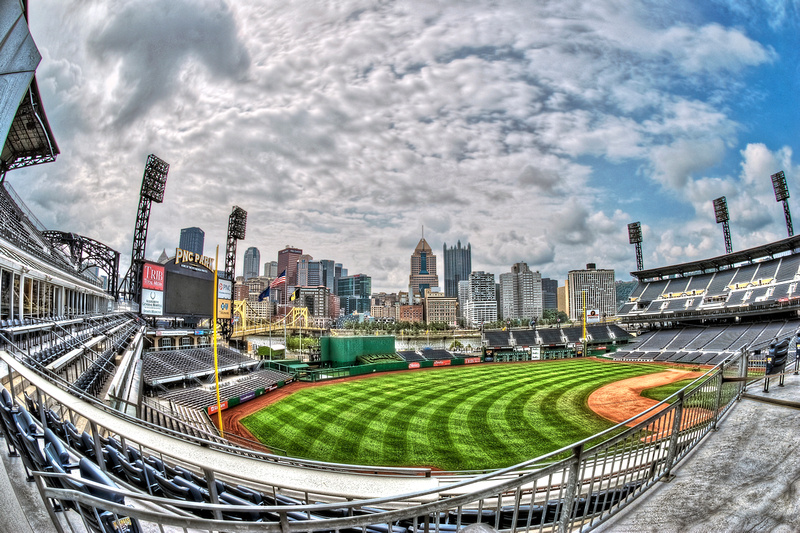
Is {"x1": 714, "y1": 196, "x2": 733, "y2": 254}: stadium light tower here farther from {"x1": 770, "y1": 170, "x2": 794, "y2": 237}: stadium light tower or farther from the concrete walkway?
the concrete walkway

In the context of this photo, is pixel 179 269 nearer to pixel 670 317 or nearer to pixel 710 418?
pixel 710 418

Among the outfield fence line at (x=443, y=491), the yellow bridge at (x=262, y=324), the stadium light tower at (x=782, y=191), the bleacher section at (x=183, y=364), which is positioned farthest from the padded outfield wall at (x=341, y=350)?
the stadium light tower at (x=782, y=191)

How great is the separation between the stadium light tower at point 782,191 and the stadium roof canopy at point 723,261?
769 centimetres

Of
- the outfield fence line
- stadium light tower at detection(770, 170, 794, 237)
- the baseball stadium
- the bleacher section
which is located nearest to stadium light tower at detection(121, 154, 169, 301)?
the baseball stadium

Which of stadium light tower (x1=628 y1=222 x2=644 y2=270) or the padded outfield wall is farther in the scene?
stadium light tower (x1=628 y1=222 x2=644 y2=270)

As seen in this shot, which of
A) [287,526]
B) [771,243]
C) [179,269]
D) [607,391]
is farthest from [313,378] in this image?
[771,243]

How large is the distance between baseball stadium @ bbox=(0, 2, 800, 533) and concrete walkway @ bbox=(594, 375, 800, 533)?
3cm

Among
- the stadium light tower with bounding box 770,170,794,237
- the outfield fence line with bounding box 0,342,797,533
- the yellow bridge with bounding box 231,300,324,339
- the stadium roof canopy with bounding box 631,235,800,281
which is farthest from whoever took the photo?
the yellow bridge with bounding box 231,300,324,339

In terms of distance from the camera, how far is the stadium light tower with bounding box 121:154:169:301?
43.6m

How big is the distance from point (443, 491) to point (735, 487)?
318 centimetres

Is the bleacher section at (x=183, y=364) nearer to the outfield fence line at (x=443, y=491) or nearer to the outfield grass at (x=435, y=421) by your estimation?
the outfield grass at (x=435, y=421)

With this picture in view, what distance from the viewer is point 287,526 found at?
2494 millimetres

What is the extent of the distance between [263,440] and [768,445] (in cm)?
2125

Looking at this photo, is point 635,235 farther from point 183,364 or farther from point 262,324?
point 262,324
